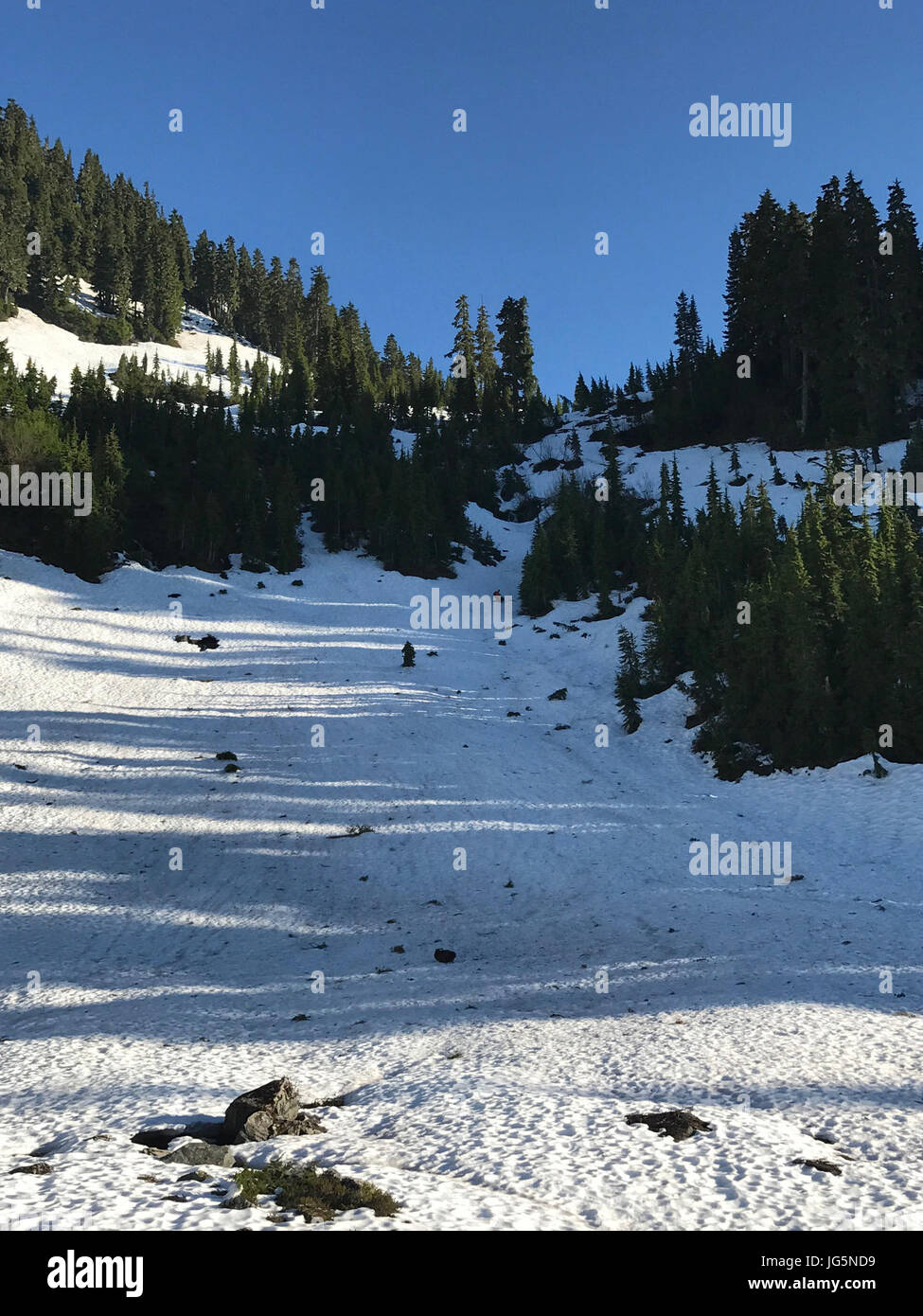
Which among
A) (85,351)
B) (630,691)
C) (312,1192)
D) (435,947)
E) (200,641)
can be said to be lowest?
(435,947)

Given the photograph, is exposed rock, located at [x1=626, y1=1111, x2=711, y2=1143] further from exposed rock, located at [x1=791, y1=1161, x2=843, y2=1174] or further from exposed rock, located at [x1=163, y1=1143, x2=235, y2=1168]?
→ exposed rock, located at [x1=163, y1=1143, x2=235, y2=1168]

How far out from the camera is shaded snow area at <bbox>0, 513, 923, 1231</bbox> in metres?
6.14

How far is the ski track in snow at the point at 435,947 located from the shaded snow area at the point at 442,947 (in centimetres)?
7

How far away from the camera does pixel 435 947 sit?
14320 millimetres

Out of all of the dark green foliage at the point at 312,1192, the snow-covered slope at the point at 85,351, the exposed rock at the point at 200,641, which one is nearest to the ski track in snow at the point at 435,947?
the dark green foliage at the point at 312,1192

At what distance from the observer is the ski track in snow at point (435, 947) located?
6164 mm

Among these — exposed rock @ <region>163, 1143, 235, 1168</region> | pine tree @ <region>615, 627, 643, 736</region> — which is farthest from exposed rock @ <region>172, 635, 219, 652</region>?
→ exposed rock @ <region>163, 1143, 235, 1168</region>

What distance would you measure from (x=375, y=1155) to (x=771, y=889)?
40.4 ft

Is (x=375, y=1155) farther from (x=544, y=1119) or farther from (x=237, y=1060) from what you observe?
(x=237, y=1060)

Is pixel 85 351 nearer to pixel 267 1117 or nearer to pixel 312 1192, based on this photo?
pixel 267 1117

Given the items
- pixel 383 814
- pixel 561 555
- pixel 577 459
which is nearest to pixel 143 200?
pixel 577 459

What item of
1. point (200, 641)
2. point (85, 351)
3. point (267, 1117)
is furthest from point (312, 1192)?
point (85, 351)

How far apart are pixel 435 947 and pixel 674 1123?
310 inches

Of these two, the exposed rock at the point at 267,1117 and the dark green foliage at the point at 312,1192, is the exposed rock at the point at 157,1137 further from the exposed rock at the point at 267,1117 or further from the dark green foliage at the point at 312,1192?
the dark green foliage at the point at 312,1192
